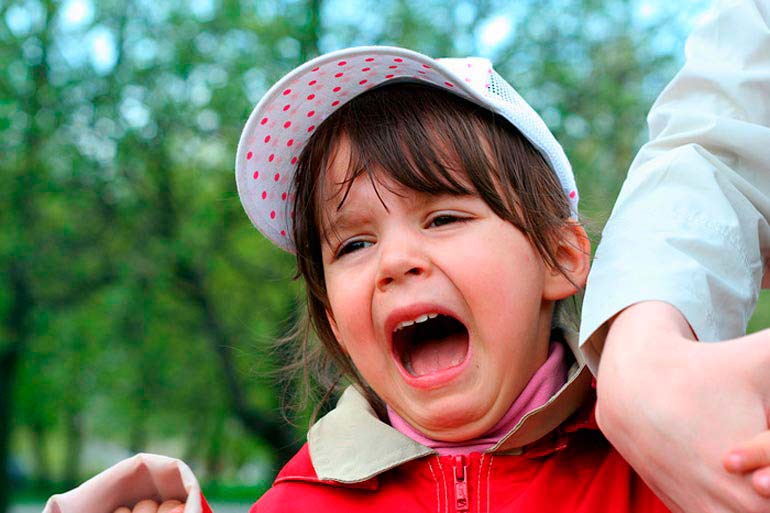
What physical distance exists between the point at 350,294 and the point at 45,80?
1003 centimetres

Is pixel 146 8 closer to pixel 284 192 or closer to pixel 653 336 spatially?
pixel 284 192

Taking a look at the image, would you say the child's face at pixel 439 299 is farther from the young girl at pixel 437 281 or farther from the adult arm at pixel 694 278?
the adult arm at pixel 694 278

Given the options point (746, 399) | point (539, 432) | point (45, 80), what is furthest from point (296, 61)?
point (746, 399)

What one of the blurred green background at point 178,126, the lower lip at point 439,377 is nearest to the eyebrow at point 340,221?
the lower lip at point 439,377

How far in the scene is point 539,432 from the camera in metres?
1.80

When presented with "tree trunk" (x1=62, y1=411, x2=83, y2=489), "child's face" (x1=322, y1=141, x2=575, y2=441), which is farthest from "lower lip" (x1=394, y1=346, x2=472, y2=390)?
"tree trunk" (x1=62, y1=411, x2=83, y2=489)

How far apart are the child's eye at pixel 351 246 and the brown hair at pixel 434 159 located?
10 centimetres

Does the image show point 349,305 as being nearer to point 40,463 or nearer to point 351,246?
point 351,246

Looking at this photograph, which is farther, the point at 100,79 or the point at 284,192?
the point at 100,79

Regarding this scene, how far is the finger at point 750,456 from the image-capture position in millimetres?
956

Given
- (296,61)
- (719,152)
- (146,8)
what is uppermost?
(719,152)

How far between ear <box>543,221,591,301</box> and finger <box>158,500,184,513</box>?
2.66 feet

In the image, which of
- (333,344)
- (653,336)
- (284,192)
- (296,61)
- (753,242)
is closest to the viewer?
(653,336)

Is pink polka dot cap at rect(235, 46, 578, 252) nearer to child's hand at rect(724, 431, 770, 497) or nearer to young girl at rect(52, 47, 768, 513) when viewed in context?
→ young girl at rect(52, 47, 768, 513)
